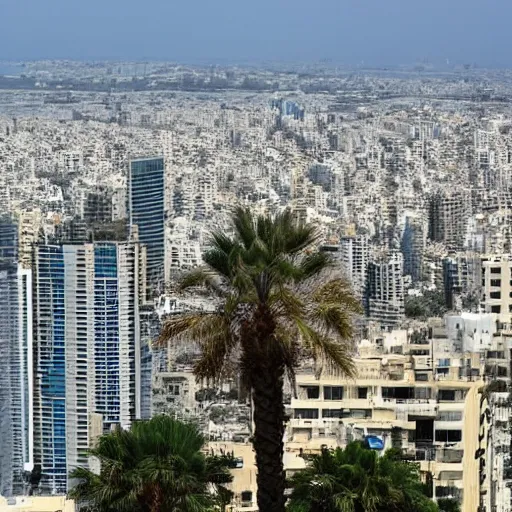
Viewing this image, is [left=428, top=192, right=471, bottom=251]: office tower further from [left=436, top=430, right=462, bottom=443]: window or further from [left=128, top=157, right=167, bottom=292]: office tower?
[left=436, top=430, right=462, bottom=443]: window

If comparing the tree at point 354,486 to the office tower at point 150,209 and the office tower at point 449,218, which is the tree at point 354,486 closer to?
the office tower at point 150,209


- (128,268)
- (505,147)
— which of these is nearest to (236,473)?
(128,268)

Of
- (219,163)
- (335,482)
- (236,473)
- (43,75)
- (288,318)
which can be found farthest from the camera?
(43,75)

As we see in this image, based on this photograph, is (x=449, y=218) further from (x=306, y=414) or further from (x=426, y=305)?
(x=306, y=414)

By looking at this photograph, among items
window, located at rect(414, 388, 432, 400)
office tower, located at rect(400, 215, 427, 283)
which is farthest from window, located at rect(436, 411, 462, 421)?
office tower, located at rect(400, 215, 427, 283)

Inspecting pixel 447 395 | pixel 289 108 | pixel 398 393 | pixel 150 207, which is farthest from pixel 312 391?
pixel 289 108

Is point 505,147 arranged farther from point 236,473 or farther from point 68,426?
point 236,473
